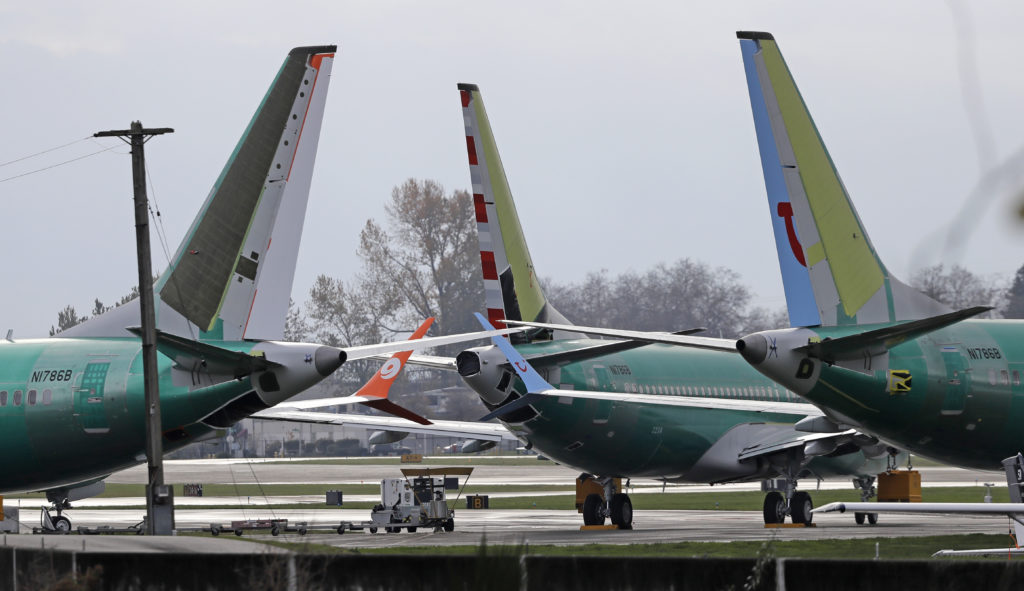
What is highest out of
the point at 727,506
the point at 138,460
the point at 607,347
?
the point at 607,347

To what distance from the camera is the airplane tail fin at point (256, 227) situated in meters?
27.5

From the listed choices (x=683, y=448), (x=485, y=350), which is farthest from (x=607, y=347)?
(x=683, y=448)

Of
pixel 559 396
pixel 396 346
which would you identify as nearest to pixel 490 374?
pixel 559 396

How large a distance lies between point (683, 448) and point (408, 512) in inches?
297

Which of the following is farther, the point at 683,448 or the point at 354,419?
the point at 354,419

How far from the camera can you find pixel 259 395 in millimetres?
26078

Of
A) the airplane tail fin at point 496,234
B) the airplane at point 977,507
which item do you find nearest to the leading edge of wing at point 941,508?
the airplane at point 977,507

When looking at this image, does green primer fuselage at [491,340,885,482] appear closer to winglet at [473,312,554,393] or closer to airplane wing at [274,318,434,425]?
winglet at [473,312,554,393]

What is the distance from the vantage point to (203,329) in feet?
90.3

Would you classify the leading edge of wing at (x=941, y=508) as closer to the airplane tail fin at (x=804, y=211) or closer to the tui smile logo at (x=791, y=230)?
the airplane tail fin at (x=804, y=211)

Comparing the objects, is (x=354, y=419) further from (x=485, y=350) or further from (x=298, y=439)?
(x=298, y=439)

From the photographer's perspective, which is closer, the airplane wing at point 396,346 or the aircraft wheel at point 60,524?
the airplane wing at point 396,346

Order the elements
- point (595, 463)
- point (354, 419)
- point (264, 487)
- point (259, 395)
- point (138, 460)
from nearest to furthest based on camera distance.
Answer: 1. point (259, 395)
2. point (138, 460)
3. point (595, 463)
4. point (354, 419)
5. point (264, 487)

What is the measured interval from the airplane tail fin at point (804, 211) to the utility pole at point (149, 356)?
11519 millimetres
